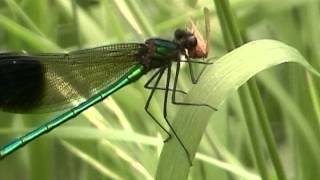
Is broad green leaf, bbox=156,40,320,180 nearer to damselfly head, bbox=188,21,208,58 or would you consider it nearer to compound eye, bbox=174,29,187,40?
damselfly head, bbox=188,21,208,58

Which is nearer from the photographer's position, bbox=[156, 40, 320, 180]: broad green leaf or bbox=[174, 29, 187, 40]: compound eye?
bbox=[156, 40, 320, 180]: broad green leaf

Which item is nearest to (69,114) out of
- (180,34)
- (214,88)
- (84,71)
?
(84,71)

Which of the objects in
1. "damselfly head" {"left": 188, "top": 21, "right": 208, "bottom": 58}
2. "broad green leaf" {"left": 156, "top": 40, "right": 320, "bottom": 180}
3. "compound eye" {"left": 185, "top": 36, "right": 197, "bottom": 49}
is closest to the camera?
"broad green leaf" {"left": 156, "top": 40, "right": 320, "bottom": 180}

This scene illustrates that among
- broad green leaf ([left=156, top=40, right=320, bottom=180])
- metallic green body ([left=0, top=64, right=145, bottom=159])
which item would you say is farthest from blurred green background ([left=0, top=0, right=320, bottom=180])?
broad green leaf ([left=156, top=40, right=320, bottom=180])

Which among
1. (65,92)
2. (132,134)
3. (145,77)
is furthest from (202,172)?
(65,92)

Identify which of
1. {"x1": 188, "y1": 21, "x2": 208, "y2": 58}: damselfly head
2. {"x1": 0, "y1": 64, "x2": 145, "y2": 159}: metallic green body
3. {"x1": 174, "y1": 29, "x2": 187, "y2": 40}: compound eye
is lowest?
{"x1": 0, "y1": 64, "x2": 145, "y2": 159}: metallic green body

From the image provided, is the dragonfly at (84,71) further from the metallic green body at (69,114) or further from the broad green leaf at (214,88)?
the broad green leaf at (214,88)

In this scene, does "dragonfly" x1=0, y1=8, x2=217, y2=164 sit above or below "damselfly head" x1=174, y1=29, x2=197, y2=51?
below

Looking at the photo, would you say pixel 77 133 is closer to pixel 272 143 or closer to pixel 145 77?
pixel 145 77
